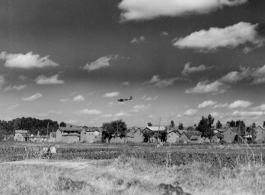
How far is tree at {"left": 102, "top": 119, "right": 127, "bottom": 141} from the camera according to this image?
328 ft

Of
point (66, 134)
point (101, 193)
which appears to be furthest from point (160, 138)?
point (101, 193)

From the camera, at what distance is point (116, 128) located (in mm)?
100312

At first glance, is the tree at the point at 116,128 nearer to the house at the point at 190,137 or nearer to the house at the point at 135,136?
the house at the point at 135,136

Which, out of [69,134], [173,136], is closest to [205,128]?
[173,136]

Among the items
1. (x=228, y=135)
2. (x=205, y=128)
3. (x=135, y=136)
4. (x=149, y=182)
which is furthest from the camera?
(x=228, y=135)

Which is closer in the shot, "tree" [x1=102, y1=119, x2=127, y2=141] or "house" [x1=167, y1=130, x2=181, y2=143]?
"tree" [x1=102, y1=119, x2=127, y2=141]

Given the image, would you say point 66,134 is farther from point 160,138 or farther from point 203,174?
point 203,174

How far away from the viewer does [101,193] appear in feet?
43.3

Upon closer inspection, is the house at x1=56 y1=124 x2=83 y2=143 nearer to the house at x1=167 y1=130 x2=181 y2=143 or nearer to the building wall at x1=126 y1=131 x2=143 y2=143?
the building wall at x1=126 y1=131 x2=143 y2=143

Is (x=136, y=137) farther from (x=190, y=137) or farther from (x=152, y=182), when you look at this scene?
(x=152, y=182)

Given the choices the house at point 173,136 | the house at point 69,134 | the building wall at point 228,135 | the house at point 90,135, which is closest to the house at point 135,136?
the house at point 173,136

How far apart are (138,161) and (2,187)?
8.55 m

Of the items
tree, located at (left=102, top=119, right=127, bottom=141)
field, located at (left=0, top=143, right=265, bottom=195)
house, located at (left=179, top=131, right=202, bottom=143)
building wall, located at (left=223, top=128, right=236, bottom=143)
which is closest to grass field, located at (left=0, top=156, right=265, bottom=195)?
field, located at (left=0, top=143, right=265, bottom=195)

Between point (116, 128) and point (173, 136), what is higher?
point (116, 128)
